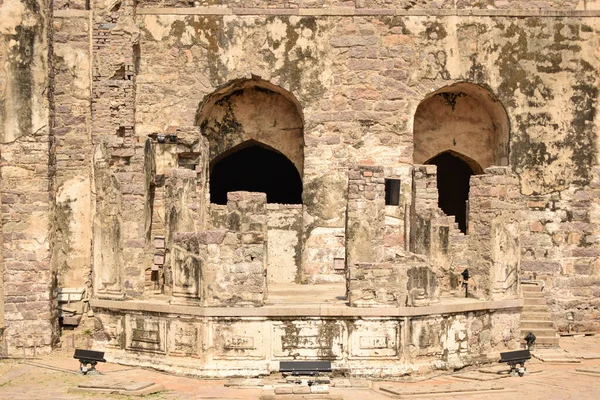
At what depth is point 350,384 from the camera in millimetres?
13406

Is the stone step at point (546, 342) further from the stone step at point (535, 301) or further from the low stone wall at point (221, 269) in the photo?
the low stone wall at point (221, 269)

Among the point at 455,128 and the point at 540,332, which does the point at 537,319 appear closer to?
the point at 540,332

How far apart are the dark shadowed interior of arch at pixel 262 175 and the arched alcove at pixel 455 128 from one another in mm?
5678

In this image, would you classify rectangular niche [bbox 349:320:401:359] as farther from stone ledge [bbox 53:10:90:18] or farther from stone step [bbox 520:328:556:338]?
stone ledge [bbox 53:10:90:18]

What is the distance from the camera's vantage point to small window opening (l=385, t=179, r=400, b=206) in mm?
18578

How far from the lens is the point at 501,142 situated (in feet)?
63.4

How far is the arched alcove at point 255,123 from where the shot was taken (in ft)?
63.9

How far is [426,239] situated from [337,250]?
2733 mm

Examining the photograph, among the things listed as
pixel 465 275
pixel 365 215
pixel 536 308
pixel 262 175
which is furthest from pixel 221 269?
pixel 262 175

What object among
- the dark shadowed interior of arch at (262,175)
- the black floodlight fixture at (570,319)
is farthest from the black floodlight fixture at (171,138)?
the black floodlight fixture at (570,319)

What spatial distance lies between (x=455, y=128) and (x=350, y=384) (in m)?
Result: 7.79

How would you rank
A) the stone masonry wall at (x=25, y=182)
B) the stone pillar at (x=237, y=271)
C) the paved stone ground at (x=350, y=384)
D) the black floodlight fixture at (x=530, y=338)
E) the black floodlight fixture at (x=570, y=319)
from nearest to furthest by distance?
the paved stone ground at (x=350, y=384) → the stone pillar at (x=237, y=271) → the black floodlight fixture at (x=530, y=338) → the stone masonry wall at (x=25, y=182) → the black floodlight fixture at (x=570, y=319)

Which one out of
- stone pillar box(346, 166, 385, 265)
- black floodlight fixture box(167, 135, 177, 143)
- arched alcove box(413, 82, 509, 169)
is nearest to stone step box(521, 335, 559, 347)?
stone pillar box(346, 166, 385, 265)

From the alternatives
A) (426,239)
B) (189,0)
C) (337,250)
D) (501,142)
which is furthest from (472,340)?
(189,0)
